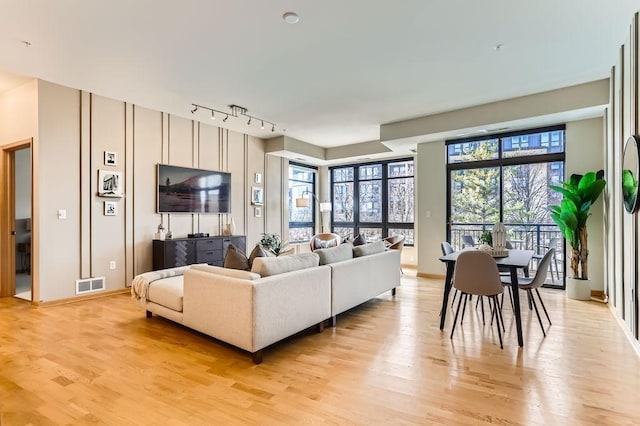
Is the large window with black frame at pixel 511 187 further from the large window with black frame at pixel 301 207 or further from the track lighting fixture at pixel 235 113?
the large window with black frame at pixel 301 207

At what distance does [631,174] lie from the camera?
3.02m

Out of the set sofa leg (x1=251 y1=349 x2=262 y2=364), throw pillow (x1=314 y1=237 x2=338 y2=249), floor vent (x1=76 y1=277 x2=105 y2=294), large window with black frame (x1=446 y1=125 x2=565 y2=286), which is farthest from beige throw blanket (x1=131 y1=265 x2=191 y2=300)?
large window with black frame (x1=446 y1=125 x2=565 y2=286)

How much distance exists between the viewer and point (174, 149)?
575 cm

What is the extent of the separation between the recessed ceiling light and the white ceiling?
0.18 feet

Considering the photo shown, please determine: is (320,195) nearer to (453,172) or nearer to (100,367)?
(453,172)

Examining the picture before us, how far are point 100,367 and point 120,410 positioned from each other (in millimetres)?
754

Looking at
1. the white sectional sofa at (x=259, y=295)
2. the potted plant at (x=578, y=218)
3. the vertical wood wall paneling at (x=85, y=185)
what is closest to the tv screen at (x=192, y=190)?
the vertical wood wall paneling at (x=85, y=185)

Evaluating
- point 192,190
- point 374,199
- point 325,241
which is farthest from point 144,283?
point 374,199

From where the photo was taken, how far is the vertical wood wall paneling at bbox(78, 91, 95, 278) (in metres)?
4.62

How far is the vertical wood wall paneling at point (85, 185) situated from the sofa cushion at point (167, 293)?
1705 millimetres

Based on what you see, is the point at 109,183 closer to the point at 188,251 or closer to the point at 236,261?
the point at 188,251

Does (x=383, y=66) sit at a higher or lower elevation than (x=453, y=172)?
higher

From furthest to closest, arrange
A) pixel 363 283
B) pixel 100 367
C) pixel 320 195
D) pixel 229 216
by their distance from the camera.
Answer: pixel 320 195 → pixel 229 216 → pixel 363 283 → pixel 100 367

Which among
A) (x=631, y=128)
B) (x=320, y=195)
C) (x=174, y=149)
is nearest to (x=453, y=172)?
(x=631, y=128)
